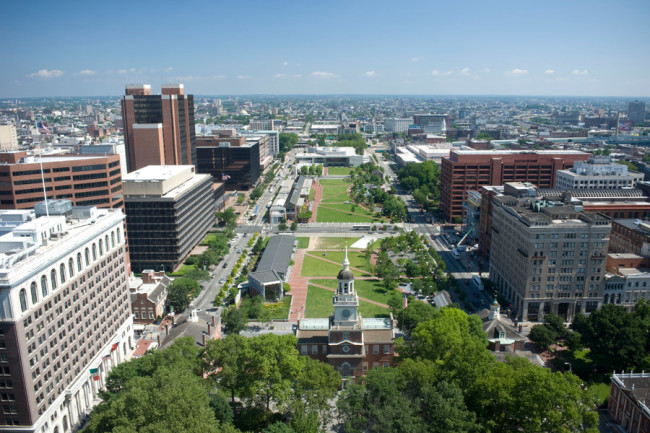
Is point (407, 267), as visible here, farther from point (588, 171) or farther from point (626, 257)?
point (588, 171)

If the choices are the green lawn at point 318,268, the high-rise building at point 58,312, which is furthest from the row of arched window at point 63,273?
the green lawn at point 318,268

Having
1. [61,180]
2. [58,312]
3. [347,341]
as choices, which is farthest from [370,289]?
[61,180]

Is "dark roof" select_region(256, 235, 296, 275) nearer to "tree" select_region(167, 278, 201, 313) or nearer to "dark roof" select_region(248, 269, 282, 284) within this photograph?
"dark roof" select_region(248, 269, 282, 284)

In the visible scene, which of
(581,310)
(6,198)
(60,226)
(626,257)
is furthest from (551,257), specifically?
(6,198)

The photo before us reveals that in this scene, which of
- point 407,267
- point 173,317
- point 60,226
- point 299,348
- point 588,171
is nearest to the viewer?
point 60,226

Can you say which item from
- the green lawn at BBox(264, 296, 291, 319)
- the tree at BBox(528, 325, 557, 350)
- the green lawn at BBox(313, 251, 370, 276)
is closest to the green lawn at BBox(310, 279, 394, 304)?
the green lawn at BBox(313, 251, 370, 276)

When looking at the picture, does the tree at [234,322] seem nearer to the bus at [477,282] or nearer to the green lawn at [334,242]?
the bus at [477,282]
